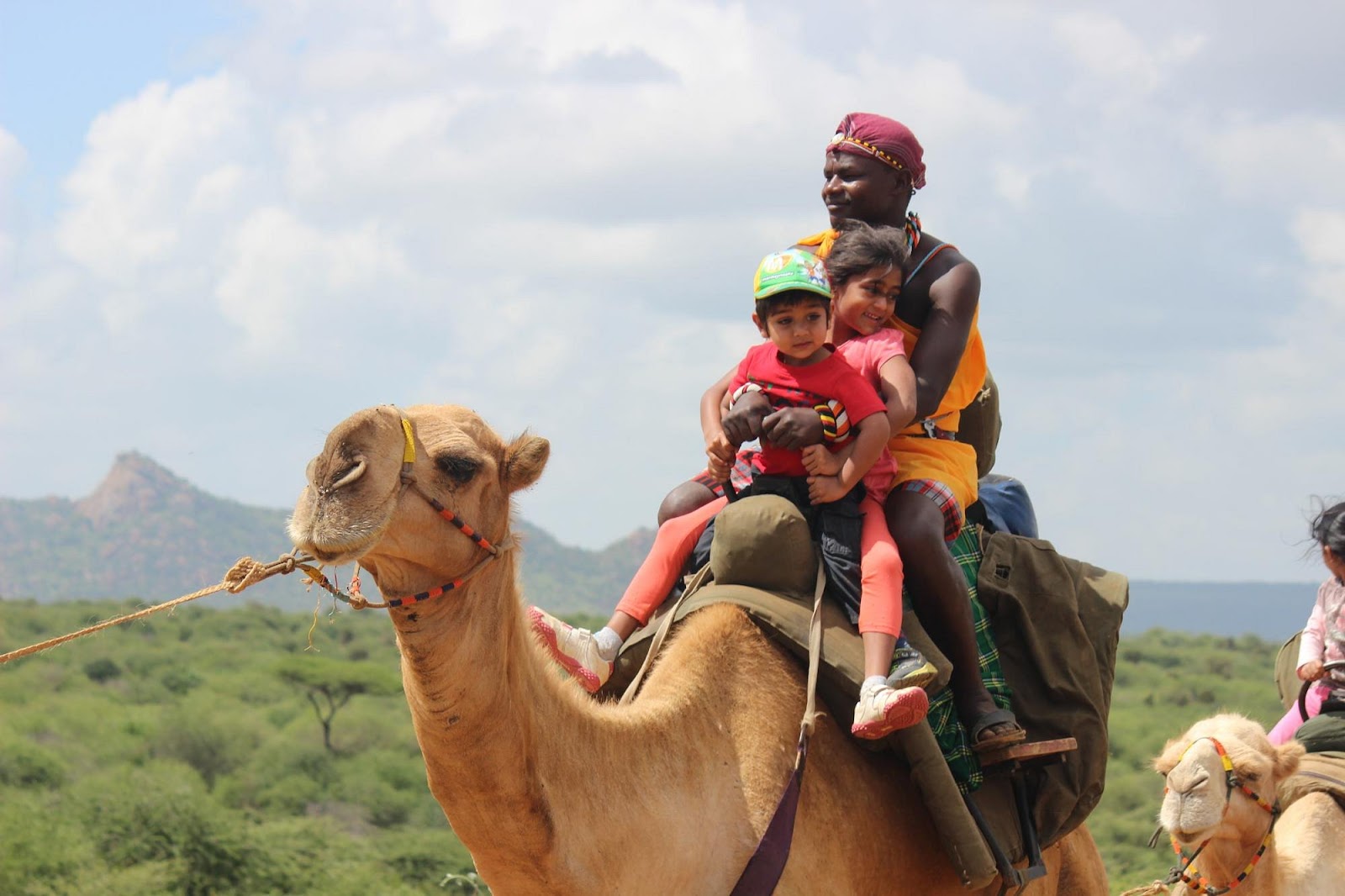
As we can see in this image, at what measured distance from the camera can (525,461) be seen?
454cm

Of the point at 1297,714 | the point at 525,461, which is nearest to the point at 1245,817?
the point at 1297,714

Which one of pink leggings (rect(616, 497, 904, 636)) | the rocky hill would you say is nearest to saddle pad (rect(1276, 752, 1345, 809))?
pink leggings (rect(616, 497, 904, 636))

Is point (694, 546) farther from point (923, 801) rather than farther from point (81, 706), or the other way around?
point (81, 706)

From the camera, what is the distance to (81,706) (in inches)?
1404

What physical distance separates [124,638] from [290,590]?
414 feet

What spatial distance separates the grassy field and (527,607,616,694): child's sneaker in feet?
2.22

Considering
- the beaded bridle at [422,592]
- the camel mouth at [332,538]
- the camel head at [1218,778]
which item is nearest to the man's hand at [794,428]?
the beaded bridle at [422,592]

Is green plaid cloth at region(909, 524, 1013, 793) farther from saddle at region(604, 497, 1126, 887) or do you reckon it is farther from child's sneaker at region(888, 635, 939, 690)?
child's sneaker at region(888, 635, 939, 690)

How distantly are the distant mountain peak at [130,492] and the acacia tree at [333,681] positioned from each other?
14358 cm

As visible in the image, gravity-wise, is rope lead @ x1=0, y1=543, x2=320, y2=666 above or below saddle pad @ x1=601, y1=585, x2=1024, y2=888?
above

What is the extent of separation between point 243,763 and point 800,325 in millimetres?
28872

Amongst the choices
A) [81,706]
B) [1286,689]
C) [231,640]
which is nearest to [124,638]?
[231,640]

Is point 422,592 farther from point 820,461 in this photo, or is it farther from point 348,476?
point 820,461

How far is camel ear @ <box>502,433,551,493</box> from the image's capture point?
454 centimetres
